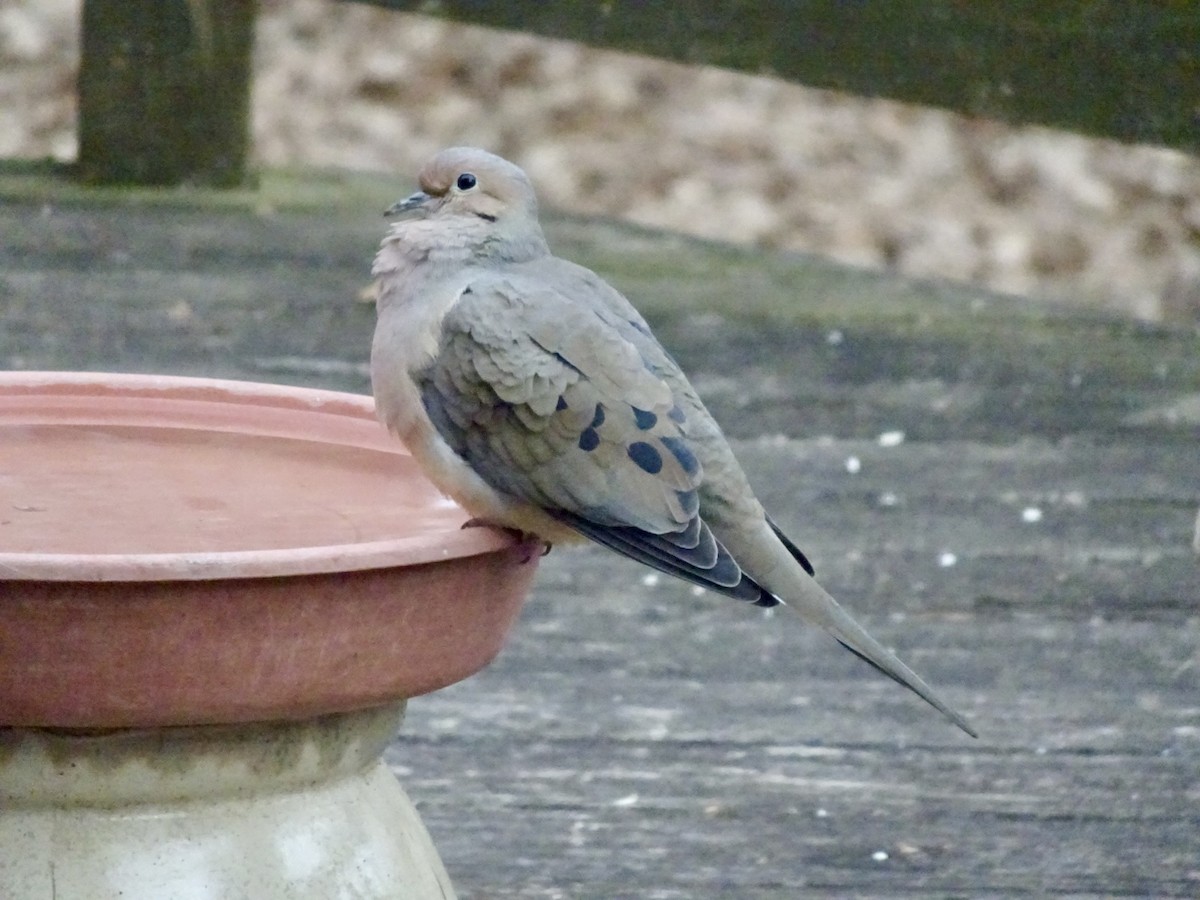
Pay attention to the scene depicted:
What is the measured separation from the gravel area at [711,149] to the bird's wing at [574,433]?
6542mm

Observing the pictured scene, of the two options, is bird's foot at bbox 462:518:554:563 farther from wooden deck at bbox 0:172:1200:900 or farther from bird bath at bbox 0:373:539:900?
wooden deck at bbox 0:172:1200:900

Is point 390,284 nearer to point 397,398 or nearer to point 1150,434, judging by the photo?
point 397,398

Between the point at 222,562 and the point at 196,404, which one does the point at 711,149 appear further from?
the point at 222,562

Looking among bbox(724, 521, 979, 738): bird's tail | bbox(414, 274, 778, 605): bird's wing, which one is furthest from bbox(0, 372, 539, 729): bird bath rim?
bbox(724, 521, 979, 738): bird's tail

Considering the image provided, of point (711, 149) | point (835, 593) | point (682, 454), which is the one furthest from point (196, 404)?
point (711, 149)

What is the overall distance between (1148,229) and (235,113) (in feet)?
15.5

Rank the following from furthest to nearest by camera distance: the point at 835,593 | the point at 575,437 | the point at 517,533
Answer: the point at 835,593 → the point at 575,437 → the point at 517,533

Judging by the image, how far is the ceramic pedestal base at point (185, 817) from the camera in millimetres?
1899

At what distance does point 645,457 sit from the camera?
238cm

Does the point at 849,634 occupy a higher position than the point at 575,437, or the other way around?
the point at 575,437

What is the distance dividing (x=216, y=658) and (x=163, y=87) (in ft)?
14.7

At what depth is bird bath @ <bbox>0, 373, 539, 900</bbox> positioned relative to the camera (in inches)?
69.1

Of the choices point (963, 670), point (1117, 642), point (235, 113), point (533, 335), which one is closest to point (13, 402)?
point (533, 335)

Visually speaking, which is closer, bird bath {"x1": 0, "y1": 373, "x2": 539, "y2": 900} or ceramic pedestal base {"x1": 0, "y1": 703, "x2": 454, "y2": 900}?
bird bath {"x1": 0, "y1": 373, "x2": 539, "y2": 900}
